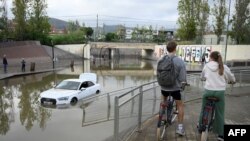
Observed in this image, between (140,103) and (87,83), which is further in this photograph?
(87,83)

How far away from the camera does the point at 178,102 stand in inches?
264

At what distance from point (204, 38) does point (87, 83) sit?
38.6 m

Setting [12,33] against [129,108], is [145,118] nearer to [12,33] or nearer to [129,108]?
[129,108]

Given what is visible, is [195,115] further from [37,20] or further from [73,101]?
[37,20]

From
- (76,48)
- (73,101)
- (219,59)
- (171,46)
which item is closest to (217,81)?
(219,59)

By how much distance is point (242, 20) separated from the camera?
4441cm

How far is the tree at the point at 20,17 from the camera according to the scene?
199ft

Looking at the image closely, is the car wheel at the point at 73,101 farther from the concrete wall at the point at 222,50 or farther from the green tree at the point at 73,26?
the green tree at the point at 73,26

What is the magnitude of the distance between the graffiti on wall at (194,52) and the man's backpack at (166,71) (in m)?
42.2

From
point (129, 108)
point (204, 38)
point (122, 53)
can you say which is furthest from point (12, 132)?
point (122, 53)

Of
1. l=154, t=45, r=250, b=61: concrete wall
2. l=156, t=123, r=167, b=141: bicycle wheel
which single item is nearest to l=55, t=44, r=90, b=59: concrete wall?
l=154, t=45, r=250, b=61: concrete wall

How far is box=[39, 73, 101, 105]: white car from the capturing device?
17.5 m

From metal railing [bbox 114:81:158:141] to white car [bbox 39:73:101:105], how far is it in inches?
372

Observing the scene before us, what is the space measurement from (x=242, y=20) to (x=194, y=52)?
9.69 metres
